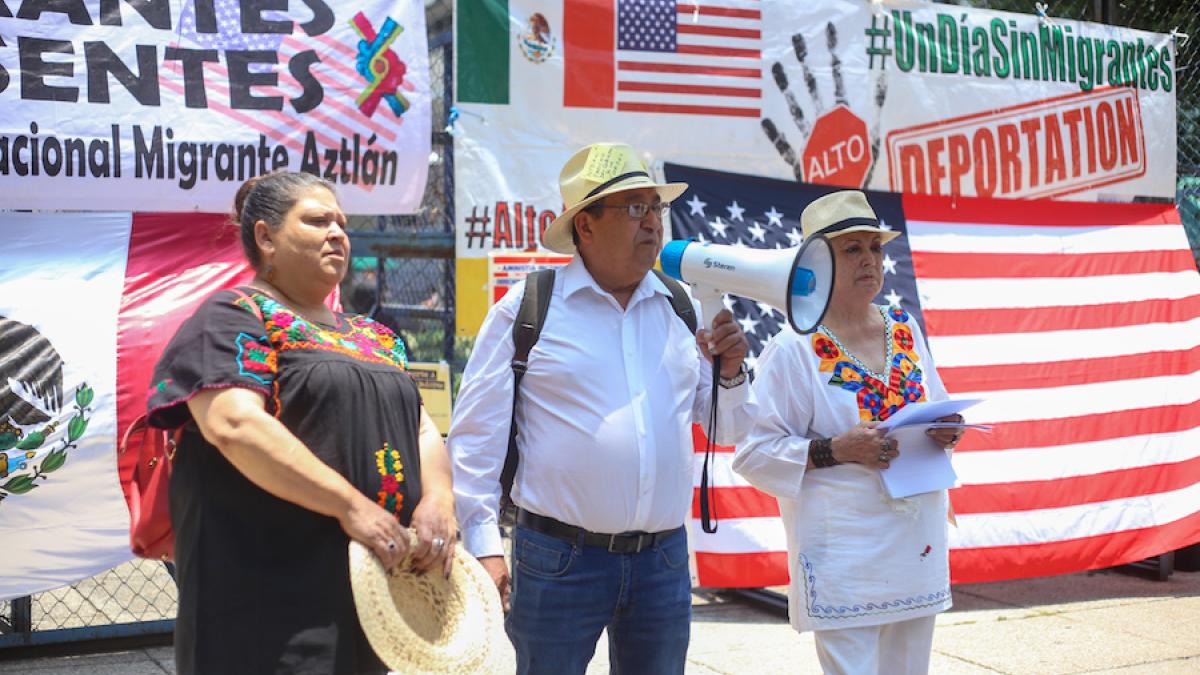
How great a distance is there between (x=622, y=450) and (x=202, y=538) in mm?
1100

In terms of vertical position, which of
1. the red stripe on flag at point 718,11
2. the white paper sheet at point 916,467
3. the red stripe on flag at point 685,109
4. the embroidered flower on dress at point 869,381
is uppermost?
the red stripe on flag at point 718,11

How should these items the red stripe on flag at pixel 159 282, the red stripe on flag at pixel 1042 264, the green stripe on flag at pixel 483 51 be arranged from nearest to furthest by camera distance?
the red stripe on flag at pixel 159 282, the green stripe on flag at pixel 483 51, the red stripe on flag at pixel 1042 264

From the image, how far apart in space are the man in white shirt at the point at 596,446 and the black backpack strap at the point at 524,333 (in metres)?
0.02

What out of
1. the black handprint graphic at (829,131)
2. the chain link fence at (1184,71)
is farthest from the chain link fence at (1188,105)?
the black handprint graphic at (829,131)

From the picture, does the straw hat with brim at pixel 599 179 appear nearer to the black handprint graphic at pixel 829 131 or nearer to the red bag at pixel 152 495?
the red bag at pixel 152 495

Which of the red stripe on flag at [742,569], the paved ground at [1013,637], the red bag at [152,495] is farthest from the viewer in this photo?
the red stripe on flag at [742,569]

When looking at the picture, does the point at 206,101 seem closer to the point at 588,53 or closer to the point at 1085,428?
the point at 588,53

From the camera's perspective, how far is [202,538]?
2770 millimetres

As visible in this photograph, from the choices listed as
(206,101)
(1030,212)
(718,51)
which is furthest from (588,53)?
(1030,212)

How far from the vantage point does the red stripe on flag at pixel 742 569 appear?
20.2 ft

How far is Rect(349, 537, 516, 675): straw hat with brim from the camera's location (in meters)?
2.67

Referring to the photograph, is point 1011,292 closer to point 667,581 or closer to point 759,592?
point 759,592

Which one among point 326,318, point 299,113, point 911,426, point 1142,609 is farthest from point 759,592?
point 326,318

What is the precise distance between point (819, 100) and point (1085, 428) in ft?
7.67
